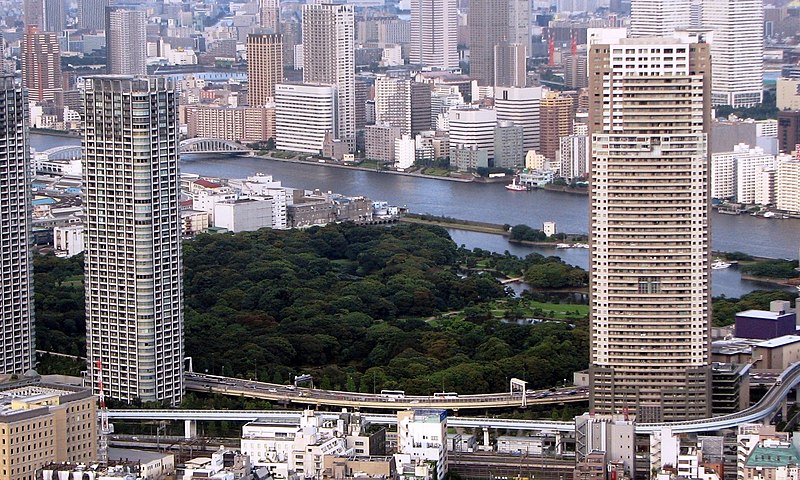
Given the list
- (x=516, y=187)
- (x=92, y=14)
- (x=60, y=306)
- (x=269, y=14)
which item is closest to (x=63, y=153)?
(x=516, y=187)

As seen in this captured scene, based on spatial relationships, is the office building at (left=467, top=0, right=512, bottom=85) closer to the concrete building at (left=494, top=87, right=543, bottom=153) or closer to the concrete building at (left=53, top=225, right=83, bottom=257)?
the concrete building at (left=494, top=87, right=543, bottom=153)

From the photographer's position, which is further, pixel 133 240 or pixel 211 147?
pixel 211 147

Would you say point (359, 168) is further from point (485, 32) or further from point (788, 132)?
point (485, 32)

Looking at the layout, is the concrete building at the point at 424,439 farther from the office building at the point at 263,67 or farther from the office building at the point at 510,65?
the office building at the point at 510,65

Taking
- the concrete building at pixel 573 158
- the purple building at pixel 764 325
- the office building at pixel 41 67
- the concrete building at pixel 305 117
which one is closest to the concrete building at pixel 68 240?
the concrete building at pixel 573 158

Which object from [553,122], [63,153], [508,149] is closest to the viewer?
[63,153]

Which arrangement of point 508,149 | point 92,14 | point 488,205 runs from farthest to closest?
point 92,14, point 508,149, point 488,205
